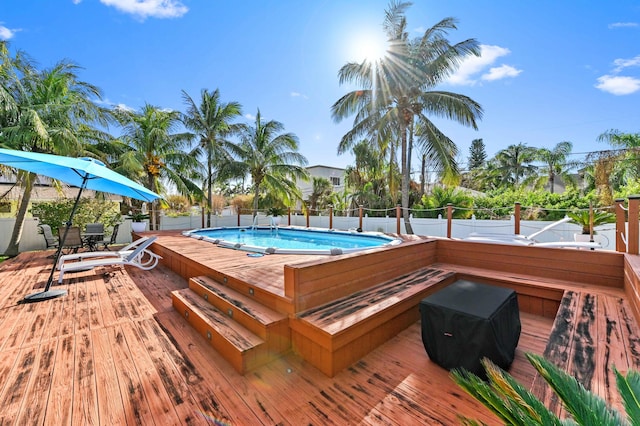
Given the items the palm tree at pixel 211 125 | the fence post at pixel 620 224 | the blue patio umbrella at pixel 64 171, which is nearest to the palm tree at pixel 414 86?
the fence post at pixel 620 224

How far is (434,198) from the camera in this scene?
12.4 meters

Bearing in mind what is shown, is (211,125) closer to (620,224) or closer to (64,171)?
(64,171)

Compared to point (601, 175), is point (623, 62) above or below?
above

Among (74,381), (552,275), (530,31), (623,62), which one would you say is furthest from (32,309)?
(623,62)

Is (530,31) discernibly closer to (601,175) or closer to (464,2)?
(464,2)

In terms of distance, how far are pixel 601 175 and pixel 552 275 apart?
35.2 ft

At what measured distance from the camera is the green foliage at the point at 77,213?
931 cm

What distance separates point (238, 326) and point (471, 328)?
206cm

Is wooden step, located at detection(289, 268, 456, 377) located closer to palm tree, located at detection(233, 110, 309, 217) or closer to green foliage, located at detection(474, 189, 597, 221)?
green foliage, located at detection(474, 189, 597, 221)

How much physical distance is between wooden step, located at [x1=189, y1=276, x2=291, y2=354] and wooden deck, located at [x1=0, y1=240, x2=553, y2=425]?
0.17 m

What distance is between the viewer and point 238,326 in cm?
270

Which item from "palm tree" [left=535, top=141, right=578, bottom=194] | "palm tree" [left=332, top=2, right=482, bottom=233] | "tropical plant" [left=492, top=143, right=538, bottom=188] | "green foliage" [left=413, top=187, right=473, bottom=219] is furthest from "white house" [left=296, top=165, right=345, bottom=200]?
"palm tree" [left=535, top=141, right=578, bottom=194]

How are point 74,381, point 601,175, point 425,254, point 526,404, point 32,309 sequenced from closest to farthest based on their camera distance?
point 526,404, point 74,381, point 32,309, point 425,254, point 601,175

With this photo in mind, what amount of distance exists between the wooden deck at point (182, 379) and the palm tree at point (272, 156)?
11.6m
